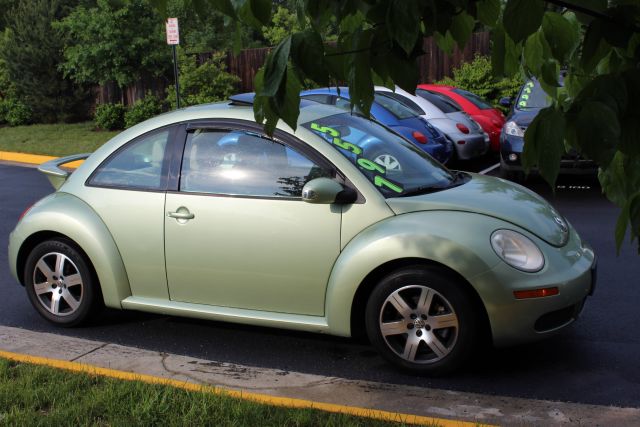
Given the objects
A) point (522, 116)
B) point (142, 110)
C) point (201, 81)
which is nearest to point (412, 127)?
point (522, 116)

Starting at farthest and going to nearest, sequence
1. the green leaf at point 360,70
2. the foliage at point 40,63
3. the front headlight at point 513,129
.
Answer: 1. the foliage at point 40,63
2. the front headlight at point 513,129
3. the green leaf at point 360,70

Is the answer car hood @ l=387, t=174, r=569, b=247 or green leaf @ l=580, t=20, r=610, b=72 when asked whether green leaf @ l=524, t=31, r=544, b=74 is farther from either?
car hood @ l=387, t=174, r=569, b=247

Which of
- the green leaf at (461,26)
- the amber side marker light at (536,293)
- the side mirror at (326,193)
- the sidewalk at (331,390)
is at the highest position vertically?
the green leaf at (461,26)

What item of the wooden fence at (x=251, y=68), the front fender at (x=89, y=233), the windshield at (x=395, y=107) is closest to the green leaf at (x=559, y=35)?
the front fender at (x=89, y=233)

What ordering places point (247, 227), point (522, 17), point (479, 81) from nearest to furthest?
point (522, 17) → point (247, 227) → point (479, 81)

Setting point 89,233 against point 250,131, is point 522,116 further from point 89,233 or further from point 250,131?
point 89,233

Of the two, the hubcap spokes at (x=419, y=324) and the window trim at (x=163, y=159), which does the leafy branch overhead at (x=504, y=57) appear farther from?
the window trim at (x=163, y=159)

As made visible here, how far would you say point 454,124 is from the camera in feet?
44.2

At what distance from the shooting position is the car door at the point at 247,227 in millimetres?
4824

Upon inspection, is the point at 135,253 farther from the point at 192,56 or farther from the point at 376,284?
the point at 192,56

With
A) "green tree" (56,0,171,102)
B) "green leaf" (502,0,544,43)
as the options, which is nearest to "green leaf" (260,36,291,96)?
"green leaf" (502,0,544,43)

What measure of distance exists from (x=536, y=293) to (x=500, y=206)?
2.08 feet

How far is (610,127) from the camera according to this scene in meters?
1.62

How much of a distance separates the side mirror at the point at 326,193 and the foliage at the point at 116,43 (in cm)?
1629
